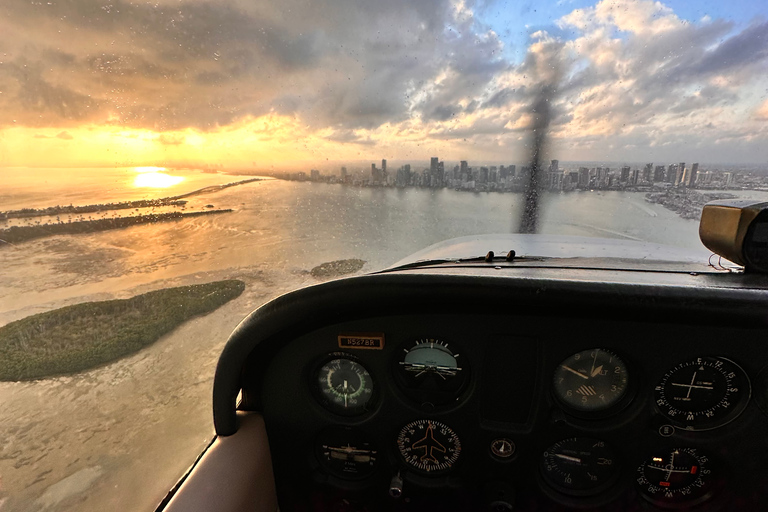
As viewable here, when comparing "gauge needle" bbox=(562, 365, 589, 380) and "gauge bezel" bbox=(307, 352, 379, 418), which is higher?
"gauge needle" bbox=(562, 365, 589, 380)

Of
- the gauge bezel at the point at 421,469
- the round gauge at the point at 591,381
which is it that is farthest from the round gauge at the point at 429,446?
the round gauge at the point at 591,381

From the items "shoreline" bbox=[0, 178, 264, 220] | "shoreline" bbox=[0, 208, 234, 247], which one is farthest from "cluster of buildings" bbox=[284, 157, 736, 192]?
"shoreline" bbox=[0, 208, 234, 247]

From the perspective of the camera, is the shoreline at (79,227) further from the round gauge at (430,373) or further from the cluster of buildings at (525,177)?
the round gauge at (430,373)

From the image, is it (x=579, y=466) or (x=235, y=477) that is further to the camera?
(x=579, y=466)

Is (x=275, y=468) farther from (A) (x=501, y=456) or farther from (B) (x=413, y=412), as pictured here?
(A) (x=501, y=456)

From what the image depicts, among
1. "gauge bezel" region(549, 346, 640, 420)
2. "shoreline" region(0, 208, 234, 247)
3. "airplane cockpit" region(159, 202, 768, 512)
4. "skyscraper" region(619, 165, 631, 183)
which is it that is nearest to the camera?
"airplane cockpit" region(159, 202, 768, 512)

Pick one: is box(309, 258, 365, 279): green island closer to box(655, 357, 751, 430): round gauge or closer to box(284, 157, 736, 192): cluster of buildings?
box(284, 157, 736, 192): cluster of buildings

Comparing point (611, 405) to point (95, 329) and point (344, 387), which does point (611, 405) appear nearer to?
point (344, 387)

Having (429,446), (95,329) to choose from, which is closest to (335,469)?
(429,446)
